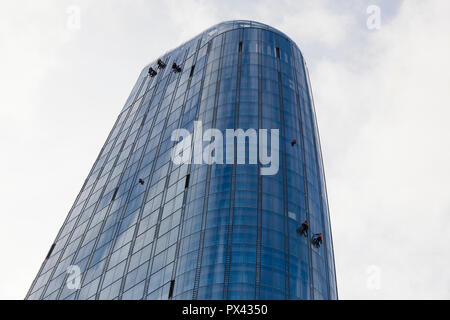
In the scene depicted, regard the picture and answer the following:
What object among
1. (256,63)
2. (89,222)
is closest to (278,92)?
(256,63)

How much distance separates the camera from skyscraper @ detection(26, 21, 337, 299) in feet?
270

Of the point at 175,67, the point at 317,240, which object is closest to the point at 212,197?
the point at 317,240

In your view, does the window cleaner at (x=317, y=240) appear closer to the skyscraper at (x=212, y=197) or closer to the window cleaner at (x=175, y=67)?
the skyscraper at (x=212, y=197)

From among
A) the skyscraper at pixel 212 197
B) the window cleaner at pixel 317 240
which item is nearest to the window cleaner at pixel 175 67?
the skyscraper at pixel 212 197

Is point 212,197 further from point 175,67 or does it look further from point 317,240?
point 175,67

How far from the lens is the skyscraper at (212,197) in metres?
82.2

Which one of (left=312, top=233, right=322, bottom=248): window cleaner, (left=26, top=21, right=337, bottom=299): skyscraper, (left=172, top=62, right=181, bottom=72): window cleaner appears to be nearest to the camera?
(left=26, top=21, right=337, bottom=299): skyscraper

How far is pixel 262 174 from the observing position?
93625mm

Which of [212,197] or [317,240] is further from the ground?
[212,197]

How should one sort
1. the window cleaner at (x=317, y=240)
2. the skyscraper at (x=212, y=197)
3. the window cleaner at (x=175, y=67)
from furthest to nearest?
the window cleaner at (x=175, y=67)
the window cleaner at (x=317, y=240)
the skyscraper at (x=212, y=197)

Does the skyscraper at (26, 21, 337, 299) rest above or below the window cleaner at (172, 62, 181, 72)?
below

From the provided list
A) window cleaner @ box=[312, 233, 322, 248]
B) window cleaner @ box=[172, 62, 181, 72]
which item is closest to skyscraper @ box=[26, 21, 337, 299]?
window cleaner @ box=[312, 233, 322, 248]

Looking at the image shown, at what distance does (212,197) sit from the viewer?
299 feet

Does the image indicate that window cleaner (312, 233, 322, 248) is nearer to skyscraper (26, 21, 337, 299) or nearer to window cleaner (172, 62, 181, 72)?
skyscraper (26, 21, 337, 299)
